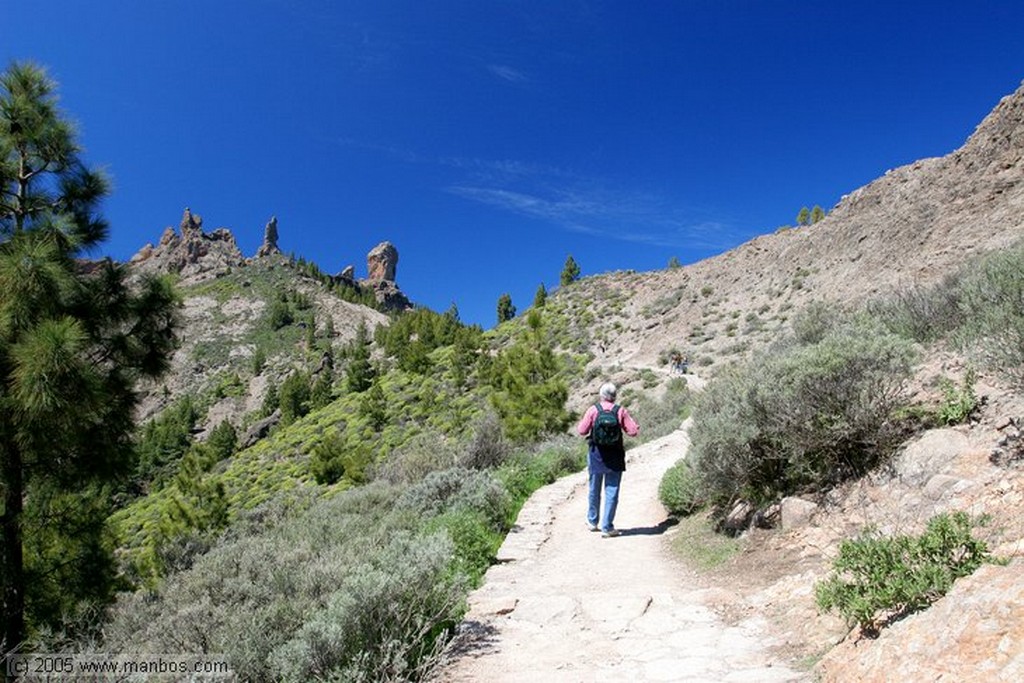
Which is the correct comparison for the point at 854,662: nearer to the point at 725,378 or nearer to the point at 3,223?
the point at 725,378

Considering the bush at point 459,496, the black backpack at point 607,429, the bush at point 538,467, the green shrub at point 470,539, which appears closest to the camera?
the green shrub at point 470,539

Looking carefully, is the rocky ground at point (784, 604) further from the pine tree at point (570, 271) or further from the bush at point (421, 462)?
the pine tree at point (570, 271)

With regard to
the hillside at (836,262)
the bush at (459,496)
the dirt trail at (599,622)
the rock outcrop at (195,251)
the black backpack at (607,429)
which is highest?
the rock outcrop at (195,251)

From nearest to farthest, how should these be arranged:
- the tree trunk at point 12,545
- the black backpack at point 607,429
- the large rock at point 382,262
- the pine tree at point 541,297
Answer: the tree trunk at point 12,545 < the black backpack at point 607,429 < the pine tree at point 541,297 < the large rock at point 382,262

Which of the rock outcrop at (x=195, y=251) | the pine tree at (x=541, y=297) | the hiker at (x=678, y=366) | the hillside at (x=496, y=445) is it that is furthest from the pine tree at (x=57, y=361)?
the rock outcrop at (x=195, y=251)

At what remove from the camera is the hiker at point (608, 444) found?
7.32 meters

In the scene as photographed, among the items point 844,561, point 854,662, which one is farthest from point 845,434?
point 854,662

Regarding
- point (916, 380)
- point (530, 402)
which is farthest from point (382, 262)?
point (916, 380)

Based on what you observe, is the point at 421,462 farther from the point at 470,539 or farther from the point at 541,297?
the point at 541,297

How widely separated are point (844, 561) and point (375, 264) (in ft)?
582

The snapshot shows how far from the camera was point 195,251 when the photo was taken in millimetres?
135500

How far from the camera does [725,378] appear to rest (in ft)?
24.8

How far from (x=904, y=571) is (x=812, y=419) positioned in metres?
2.82

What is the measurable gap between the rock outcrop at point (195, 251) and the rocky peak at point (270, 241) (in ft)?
17.8
